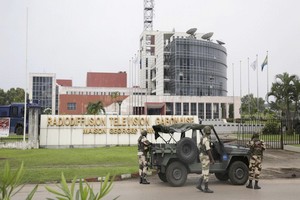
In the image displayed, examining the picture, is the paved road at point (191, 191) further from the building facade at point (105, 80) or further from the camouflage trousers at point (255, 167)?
the building facade at point (105, 80)

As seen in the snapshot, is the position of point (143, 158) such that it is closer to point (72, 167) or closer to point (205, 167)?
point (205, 167)

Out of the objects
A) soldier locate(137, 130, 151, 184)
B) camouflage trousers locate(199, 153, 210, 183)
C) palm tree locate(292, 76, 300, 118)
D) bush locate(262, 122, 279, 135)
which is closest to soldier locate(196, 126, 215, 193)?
camouflage trousers locate(199, 153, 210, 183)

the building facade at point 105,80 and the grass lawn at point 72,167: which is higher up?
the building facade at point 105,80

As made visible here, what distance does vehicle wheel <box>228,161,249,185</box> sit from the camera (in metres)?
→ 11.3

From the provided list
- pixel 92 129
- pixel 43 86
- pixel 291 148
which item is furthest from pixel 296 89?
pixel 43 86

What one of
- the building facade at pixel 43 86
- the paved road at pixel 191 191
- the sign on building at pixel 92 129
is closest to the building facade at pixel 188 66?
the building facade at pixel 43 86

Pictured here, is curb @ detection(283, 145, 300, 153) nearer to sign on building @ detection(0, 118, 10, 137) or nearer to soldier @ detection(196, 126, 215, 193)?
soldier @ detection(196, 126, 215, 193)

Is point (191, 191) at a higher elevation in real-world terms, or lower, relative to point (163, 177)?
lower

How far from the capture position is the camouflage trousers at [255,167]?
10648 mm

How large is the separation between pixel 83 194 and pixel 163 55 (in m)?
91.3

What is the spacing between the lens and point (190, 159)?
10.9 m

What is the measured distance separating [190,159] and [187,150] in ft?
0.96

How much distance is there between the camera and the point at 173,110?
83.2m

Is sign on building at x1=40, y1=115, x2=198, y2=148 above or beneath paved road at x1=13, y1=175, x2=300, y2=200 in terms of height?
above
